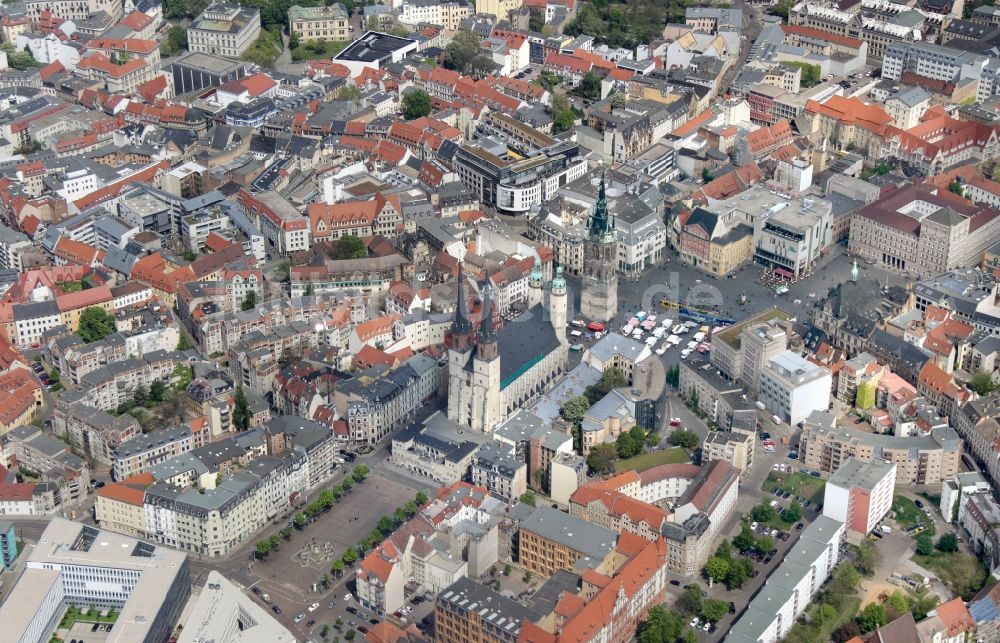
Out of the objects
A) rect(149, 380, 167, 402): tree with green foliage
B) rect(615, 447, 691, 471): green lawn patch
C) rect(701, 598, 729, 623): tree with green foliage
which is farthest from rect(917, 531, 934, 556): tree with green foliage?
rect(149, 380, 167, 402): tree with green foliage

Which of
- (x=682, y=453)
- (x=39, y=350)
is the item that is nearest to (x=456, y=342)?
(x=682, y=453)

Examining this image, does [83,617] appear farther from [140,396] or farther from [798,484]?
[798,484]

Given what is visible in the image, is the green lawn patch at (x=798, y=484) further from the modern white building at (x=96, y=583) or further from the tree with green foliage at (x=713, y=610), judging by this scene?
the modern white building at (x=96, y=583)

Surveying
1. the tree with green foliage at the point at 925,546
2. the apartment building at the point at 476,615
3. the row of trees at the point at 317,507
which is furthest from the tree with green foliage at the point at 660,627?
the row of trees at the point at 317,507

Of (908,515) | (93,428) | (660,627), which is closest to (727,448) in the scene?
(908,515)

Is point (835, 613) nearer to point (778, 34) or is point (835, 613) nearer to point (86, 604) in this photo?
point (86, 604)

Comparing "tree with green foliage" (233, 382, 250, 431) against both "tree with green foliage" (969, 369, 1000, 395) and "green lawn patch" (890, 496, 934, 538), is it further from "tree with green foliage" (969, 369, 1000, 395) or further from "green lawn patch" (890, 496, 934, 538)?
"tree with green foliage" (969, 369, 1000, 395)

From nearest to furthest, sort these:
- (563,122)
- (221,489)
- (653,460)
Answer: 1. (221,489)
2. (653,460)
3. (563,122)
